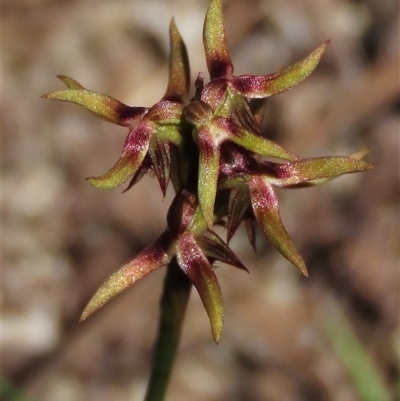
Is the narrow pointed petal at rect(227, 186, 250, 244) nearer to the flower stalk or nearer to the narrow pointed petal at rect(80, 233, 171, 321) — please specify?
the flower stalk

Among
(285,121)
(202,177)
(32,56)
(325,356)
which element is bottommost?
(325,356)

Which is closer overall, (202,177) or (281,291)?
(202,177)

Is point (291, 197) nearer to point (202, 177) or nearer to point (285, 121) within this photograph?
point (285, 121)

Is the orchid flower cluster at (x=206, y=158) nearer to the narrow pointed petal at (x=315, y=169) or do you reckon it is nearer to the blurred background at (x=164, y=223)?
the narrow pointed petal at (x=315, y=169)

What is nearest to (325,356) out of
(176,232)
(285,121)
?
(285,121)

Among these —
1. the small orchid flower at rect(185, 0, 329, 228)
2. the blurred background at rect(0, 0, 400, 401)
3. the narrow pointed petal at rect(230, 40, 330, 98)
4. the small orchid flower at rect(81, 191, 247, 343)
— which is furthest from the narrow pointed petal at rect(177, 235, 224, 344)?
the blurred background at rect(0, 0, 400, 401)

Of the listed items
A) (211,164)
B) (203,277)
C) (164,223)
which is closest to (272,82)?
(211,164)

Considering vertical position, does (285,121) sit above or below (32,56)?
below
